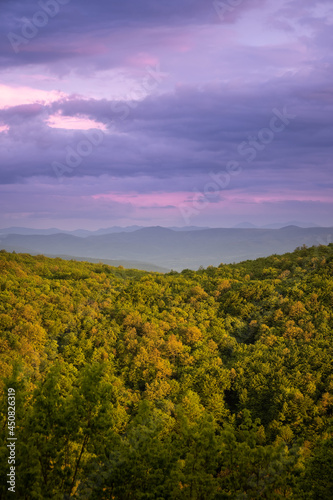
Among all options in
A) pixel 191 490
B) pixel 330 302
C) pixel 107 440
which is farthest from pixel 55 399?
pixel 330 302

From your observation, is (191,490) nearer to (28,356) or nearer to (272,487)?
(272,487)

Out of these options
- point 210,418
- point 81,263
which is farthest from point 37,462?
point 81,263

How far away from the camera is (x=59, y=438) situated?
20219 mm

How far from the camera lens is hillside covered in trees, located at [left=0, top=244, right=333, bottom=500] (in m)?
19.5

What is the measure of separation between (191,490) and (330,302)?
29109mm

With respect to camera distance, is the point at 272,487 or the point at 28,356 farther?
the point at 28,356

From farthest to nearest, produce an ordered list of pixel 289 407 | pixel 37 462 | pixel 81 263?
pixel 81 263, pixel 289 407, pixel 37 462

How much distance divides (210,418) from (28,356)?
14972 mm

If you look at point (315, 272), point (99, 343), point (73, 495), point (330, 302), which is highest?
point (315, 272)

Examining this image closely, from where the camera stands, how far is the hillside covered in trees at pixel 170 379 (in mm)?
19531

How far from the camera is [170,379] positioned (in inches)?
1331

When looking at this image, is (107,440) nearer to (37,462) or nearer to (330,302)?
(37,462)

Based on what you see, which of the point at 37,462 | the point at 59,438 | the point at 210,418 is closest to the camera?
the point at 37,462

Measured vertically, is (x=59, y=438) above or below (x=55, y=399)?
below
